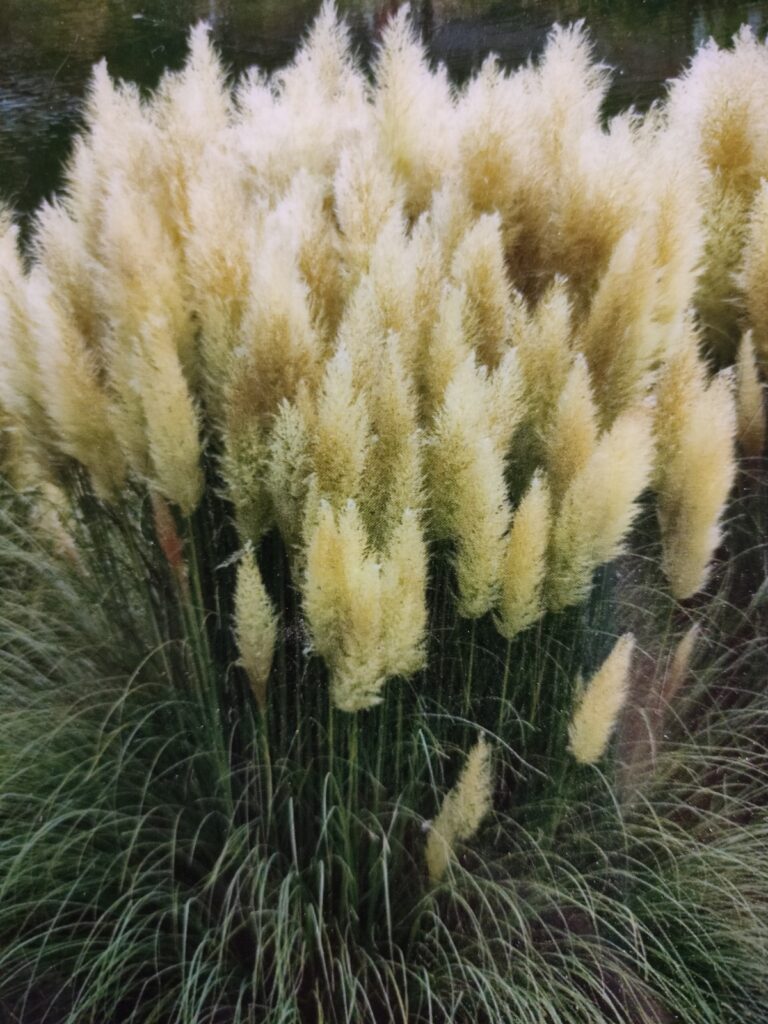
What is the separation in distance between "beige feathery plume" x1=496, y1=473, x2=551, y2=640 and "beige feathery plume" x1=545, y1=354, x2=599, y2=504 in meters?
0.10

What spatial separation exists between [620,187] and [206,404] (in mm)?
887

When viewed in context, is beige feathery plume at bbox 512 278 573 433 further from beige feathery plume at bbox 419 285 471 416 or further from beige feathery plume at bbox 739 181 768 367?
beige feathery plume at bbox 739 181 768 367

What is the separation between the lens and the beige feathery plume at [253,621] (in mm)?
1367

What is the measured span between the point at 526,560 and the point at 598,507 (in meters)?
0.15

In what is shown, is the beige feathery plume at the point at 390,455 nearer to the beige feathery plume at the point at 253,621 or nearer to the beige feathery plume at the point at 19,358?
the beige feathery plume at the point at 253,621

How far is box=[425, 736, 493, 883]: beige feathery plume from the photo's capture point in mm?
1438

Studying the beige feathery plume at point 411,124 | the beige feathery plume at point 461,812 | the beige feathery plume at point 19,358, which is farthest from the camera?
the beige feathery plume at point 411,124

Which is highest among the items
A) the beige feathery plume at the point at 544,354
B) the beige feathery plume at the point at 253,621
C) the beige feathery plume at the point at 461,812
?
the beige feathery plume at the point at 544,354

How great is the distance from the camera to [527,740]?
1784 mm

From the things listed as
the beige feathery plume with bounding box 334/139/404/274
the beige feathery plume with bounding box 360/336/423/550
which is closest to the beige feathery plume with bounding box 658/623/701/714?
the beige feathery plume with bounding box 360/336/423/550

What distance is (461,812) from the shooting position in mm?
1487

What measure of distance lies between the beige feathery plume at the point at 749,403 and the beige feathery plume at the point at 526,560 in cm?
81

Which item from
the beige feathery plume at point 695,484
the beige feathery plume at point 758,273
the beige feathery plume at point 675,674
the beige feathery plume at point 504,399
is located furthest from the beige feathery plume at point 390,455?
the beige feathery plume at point 758,273

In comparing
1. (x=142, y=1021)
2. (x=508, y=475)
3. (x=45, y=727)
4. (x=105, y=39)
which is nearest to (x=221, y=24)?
(x=105, y=39)
